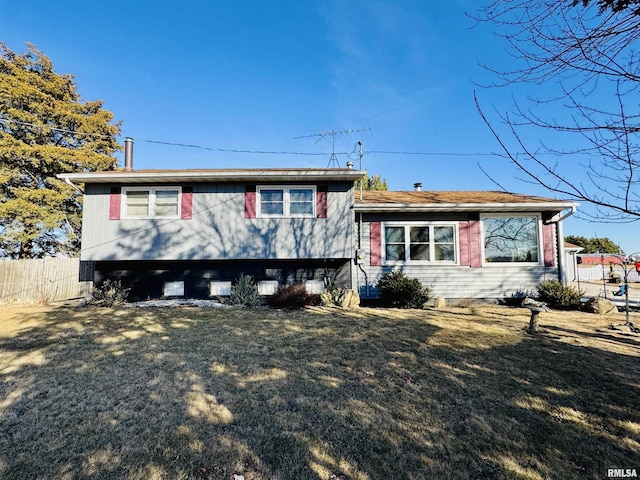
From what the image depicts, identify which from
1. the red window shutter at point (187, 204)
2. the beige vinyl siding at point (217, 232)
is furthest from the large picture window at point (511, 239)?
the red window shutter at point (187, 204)

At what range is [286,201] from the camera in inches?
396

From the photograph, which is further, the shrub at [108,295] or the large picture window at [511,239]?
the large picture window at [511,239]

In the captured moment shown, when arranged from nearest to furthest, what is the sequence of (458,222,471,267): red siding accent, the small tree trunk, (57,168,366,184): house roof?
the small tree trunk
(57,168,366,184): house roof
(458,222,471,267): red siding accent

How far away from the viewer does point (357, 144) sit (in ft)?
35.3

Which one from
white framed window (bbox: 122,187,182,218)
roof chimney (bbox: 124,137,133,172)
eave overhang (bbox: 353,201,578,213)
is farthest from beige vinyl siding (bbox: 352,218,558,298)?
roof chimney (bbox: 124,137,133,172)

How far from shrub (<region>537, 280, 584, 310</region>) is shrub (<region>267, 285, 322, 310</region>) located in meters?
7.33

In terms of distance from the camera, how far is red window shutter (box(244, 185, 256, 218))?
32.8ft

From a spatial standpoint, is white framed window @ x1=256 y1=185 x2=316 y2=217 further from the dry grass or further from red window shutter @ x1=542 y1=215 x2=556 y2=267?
red window shutter @ x1=542 y1=215 x2=556 y2=267

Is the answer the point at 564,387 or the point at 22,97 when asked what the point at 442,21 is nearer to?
the point at 564,387

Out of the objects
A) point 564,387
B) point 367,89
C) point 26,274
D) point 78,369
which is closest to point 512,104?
point 564,387

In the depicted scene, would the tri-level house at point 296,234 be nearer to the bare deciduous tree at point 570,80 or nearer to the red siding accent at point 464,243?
the red siding accent at point 464,243

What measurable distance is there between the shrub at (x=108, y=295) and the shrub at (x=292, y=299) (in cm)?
480

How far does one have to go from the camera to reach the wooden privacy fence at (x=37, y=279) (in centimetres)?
1174

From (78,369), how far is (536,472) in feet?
17.9
